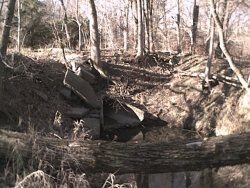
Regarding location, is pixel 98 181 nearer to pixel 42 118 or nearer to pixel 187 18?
pixel 42 118

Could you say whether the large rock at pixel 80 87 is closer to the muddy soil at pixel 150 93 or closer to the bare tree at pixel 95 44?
the muddy soil at pixel 150 93

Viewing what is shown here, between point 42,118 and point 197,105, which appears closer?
point 42,118

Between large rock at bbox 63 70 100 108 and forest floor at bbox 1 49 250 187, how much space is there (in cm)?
40

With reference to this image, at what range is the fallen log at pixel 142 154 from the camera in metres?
4.66

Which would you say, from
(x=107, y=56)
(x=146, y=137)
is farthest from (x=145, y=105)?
(x=107, y=56)

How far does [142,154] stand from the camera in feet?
15.4

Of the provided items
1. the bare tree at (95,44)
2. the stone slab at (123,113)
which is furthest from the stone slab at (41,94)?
the bare tree at (95,44)

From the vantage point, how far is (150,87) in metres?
15.9

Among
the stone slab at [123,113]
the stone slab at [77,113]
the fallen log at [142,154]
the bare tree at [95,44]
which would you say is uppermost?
the bare tree at [95,44]

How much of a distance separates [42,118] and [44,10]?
1412 cm

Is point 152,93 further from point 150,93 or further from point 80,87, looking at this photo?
point 80,87

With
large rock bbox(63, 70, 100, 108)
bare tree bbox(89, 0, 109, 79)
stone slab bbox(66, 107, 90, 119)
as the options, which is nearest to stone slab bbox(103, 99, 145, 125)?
large rock bbox(63, 70, 100, 108)

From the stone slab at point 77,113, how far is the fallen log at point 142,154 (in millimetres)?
6839

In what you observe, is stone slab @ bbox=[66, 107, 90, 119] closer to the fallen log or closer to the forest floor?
the forest floor
